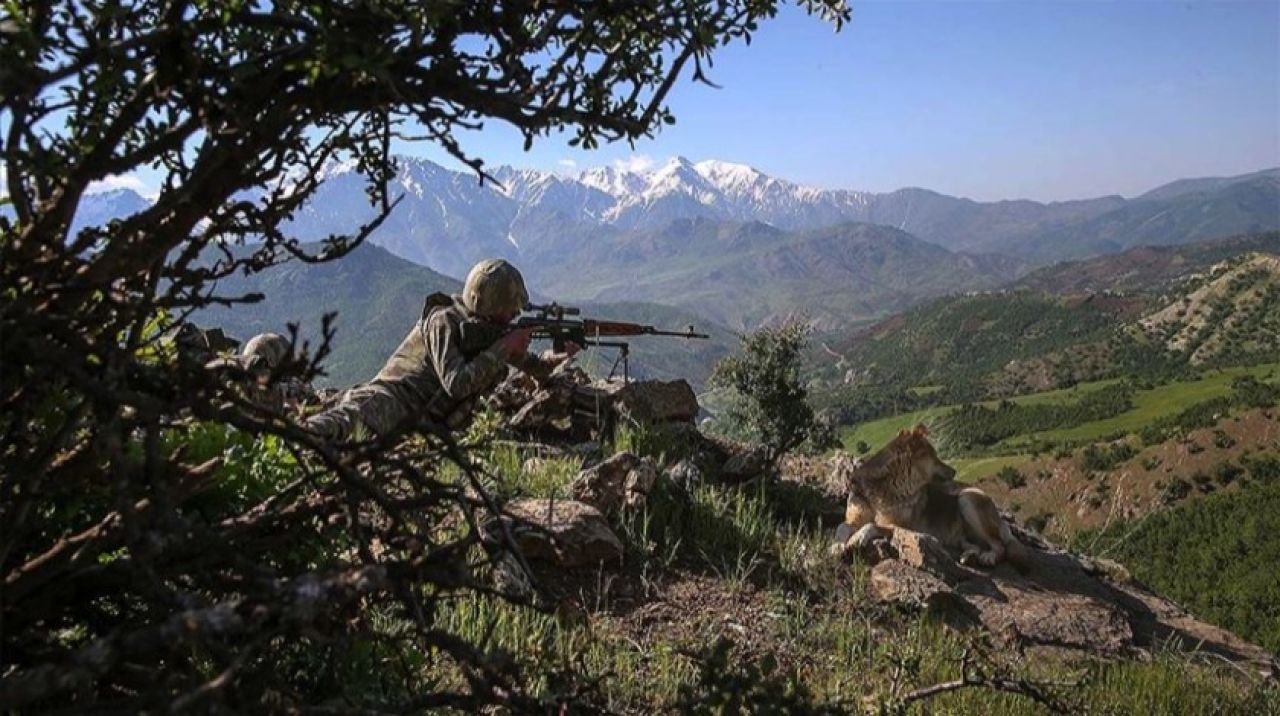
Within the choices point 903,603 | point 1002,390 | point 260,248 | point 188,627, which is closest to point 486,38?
point 260,248

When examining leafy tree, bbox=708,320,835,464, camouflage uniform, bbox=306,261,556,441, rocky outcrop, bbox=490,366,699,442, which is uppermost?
camouflage uniform, bbox=306,261,556,441

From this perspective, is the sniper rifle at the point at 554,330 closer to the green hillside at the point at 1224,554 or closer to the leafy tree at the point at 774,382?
the leafy tree at the point at 774,382

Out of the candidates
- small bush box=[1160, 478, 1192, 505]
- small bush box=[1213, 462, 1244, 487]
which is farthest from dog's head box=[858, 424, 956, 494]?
small bush box=[1213, 462, 1244, 487]

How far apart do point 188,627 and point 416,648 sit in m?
2.30

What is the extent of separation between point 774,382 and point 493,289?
52.5 feet

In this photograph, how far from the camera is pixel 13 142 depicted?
5.25ft

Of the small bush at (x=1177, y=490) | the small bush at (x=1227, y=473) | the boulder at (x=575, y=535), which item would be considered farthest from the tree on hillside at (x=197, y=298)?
the small bush at (x=1227, y=473)

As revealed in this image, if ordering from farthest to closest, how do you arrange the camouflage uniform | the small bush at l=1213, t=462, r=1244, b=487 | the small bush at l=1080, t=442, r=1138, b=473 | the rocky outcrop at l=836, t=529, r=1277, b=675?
1. the small bush at l=1080, t=442, r=1138, b=473
2. the small bush at l=1213, t=462, r=1244, b=487
3. the camouflage uniform
4. the rocky outcrop at l=836, t=529, r=1277, b=675

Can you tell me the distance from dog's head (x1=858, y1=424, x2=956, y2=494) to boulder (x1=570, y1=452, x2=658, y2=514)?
2.32m

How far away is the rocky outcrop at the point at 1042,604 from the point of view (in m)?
5.49

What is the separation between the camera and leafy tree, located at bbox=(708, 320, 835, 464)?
21.0m

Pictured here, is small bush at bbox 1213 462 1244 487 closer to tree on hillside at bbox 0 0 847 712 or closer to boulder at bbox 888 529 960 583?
boulder at bbox 888 529 960 583

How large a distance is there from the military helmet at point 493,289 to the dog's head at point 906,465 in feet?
11.1

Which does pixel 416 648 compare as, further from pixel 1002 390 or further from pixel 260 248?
pixel 1002 390
